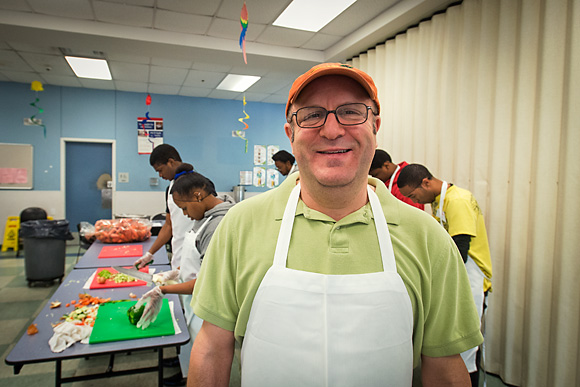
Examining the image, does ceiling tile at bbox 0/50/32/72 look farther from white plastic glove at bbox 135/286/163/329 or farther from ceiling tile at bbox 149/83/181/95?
white plastic glove at bbox 135/286/163/329

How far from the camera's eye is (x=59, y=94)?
7.00m

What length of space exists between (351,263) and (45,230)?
5006 millimetres

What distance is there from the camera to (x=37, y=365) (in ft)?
9.59

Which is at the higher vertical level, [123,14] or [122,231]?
[123,14]

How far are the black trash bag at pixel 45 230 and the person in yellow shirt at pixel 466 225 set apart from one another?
4564mm

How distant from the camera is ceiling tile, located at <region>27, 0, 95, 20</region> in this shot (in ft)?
12.0

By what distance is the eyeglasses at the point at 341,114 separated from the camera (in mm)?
973

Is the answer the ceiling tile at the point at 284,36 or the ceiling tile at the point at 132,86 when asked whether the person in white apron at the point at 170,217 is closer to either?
the ceiling tile at the point at 284,36

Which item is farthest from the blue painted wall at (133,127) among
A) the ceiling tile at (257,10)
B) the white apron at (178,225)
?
the white apron at (178,225)

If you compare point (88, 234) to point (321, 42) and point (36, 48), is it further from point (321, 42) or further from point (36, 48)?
point (321, 42)

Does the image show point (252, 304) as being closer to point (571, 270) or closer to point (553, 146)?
point (571, 270)

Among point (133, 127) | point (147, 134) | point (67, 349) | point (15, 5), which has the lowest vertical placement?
point (67, 349)

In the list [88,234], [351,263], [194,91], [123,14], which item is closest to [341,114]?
[351,263]

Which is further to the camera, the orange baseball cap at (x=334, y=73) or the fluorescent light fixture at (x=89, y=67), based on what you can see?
the fluorescent light fixture at (x=89, y=67)
